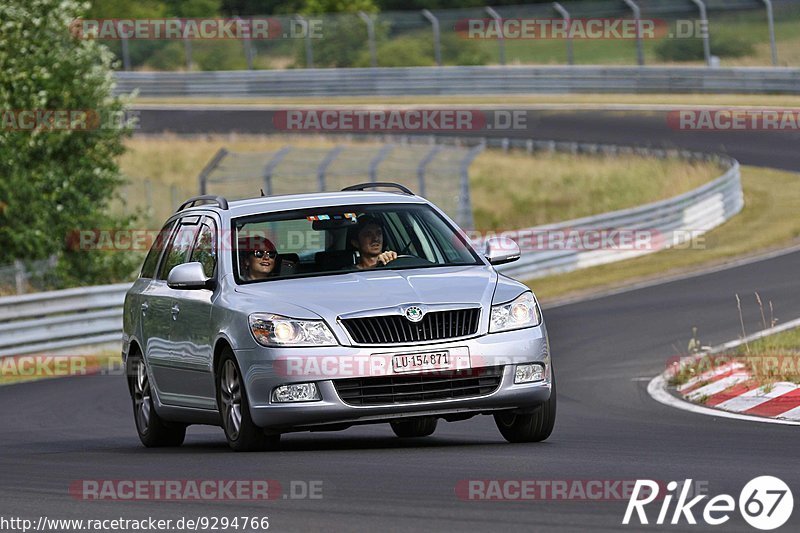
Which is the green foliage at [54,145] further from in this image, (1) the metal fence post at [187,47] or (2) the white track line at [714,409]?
(1) the metal fence post at [187,47]

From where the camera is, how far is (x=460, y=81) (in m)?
49.2

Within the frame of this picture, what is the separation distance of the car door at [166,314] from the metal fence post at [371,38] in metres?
37.6

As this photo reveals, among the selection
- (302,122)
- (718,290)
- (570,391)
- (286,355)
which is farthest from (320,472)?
(302,122)

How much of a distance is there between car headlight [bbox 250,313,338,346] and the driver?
1029 millimetres

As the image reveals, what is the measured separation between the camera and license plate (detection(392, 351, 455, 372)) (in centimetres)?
952

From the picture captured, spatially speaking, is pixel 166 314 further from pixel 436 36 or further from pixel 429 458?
pixel 436 36

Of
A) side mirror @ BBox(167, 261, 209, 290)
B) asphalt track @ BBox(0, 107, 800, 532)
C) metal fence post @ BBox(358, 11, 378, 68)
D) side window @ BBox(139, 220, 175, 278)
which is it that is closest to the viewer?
asphalt track @ BBox(0, 107, 800, 532)

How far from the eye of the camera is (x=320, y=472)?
873 cm

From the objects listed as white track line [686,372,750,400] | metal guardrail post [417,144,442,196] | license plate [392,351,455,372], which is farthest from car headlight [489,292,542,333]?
metal guardrail post [417,144,442,196]

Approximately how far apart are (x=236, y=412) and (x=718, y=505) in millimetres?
3769

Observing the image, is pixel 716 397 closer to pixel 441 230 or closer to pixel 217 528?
pixel 441 230

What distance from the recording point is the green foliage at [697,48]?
4638 cm

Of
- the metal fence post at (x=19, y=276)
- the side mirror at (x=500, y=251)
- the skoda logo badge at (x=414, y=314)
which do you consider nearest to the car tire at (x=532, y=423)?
the side mirror at (x=500, y=251)

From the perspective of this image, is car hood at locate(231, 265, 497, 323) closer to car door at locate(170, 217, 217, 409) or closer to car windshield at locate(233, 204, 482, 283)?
car windshield at locate(233, 204, 482, 283)
